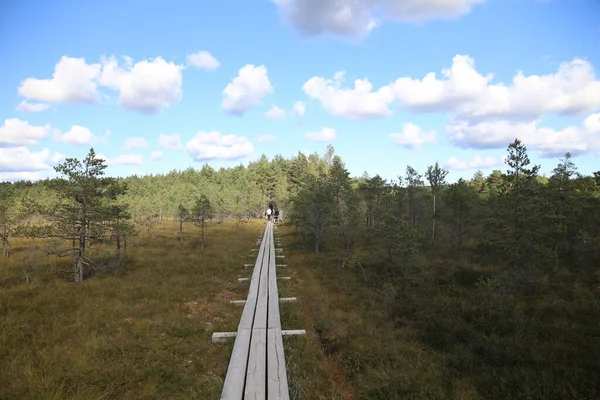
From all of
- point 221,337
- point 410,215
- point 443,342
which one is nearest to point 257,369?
point 221,337

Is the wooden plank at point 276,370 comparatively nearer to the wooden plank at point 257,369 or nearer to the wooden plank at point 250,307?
the wooden plank at point 257,369

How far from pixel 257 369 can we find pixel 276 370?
441 mm

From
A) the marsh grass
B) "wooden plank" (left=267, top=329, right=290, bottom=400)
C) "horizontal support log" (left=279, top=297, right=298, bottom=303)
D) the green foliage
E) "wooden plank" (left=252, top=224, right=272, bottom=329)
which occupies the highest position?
the green foliage

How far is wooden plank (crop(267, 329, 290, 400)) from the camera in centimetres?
592

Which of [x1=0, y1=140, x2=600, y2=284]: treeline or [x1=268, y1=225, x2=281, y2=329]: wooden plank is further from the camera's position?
[x1=0, y1=140, x2=600, y2=284]: treeline

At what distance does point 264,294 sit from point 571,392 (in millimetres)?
9569

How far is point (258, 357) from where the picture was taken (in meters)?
7.28

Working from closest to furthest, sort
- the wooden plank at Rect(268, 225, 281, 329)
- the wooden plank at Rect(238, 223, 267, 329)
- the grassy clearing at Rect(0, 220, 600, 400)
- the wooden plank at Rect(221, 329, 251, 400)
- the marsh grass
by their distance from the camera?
the wooden plank at Rect(221, 329, 251, 400) < the grassy clearing at Rect(0, 220, 600, 400) < the marsh grass < the wooden plank at Rect(238, 223, 267, 329) < the wooden plank at Rect(268, 225, 281, 329)

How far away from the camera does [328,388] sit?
665cm

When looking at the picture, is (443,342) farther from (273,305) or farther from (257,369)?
(257,369)

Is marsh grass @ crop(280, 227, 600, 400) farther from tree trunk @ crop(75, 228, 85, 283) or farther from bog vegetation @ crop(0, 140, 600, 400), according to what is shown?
tree trunk @ crop(75, 228, 85, 283)

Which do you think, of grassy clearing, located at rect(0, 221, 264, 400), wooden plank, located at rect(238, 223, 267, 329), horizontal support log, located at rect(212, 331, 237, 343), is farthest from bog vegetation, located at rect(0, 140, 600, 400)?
wooden plank, located at rect(238, 223, 267, 329)

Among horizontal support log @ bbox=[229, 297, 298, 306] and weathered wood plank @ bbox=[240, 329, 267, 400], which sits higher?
weathered wood plank @ bbox=[240, 329, 267, 400]

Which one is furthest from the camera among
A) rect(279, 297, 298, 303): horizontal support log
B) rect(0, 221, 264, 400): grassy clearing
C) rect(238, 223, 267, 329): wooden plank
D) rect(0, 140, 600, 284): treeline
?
rect(0, 140, 600, 284): treeline
